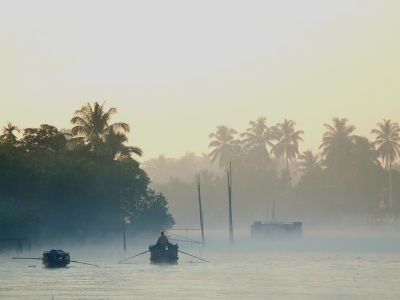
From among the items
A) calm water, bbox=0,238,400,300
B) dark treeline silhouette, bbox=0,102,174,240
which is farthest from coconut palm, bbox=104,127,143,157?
calm water, bbox=0,238,400,300

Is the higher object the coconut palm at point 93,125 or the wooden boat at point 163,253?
the coconut palm at point 93,125

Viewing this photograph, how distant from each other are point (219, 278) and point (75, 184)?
49.8 m

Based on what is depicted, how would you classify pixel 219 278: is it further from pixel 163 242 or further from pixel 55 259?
pixel 55 259

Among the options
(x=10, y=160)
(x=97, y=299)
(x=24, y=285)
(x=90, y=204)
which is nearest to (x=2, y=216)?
(x=10, y=160)

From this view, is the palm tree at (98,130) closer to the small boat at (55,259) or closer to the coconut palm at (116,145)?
the coconut palm at (116,145)

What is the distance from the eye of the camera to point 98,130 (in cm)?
14925

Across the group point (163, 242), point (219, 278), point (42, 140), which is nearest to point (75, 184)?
point (42, 140)

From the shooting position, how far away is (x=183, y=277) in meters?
94.8

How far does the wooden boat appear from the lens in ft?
360

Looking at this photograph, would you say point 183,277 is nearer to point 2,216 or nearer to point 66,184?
point 2,216

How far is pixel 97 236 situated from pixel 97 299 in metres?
70.2

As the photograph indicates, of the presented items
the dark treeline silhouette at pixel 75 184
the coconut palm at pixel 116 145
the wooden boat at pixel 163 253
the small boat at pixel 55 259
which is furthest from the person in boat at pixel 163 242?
the coconut palm at pixel 116 145

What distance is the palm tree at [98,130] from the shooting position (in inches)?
5861

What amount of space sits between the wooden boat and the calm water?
1.14m
